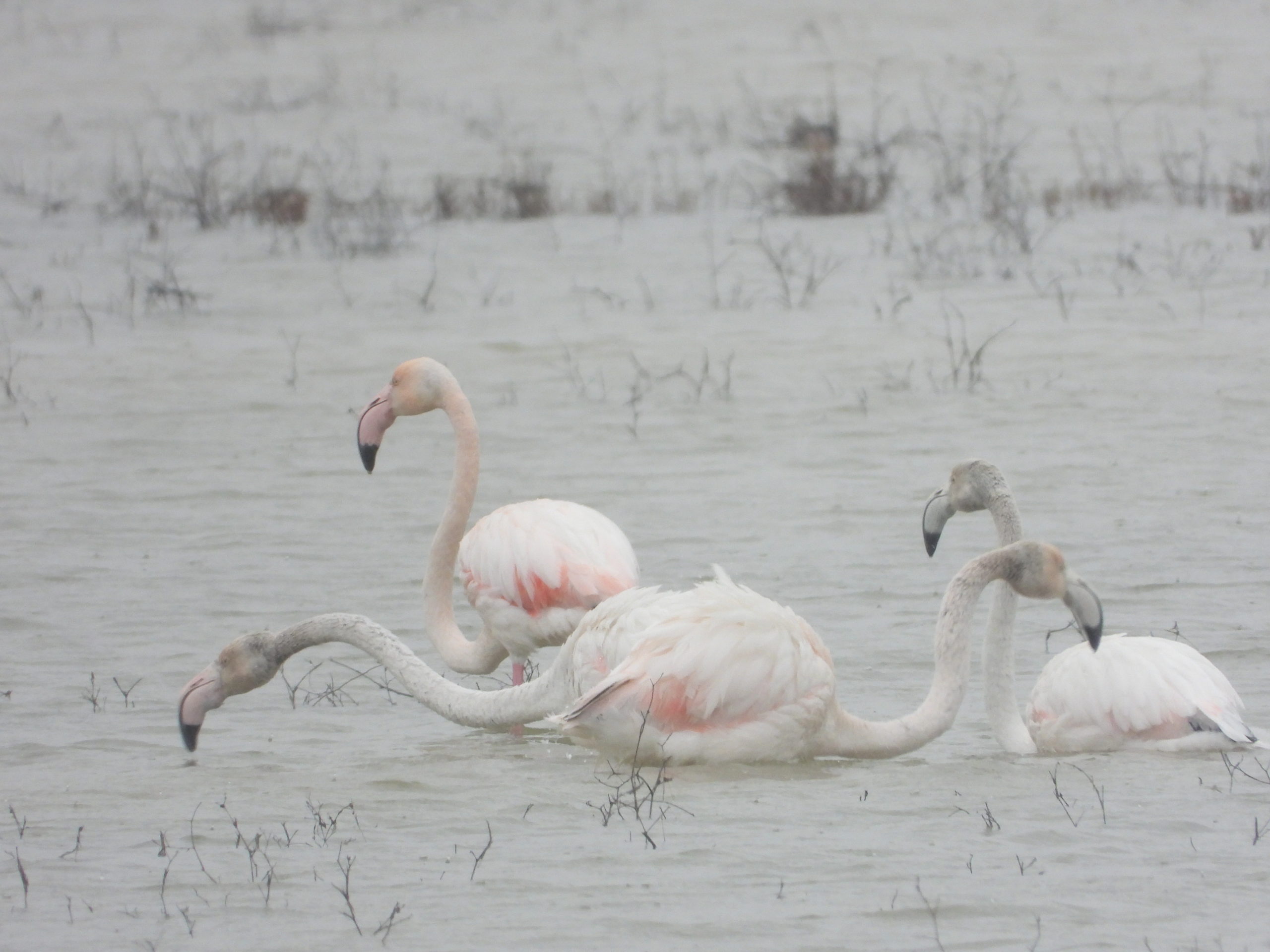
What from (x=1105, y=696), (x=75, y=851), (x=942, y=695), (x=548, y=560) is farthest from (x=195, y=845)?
(x=1105, y=696)

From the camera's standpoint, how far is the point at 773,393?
10883 mm

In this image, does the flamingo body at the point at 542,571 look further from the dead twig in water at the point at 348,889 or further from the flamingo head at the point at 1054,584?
Result: the dead twig in water at the point at 348,889

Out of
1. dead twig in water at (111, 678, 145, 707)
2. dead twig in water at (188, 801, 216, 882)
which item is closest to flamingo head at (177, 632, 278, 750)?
dead twig in water at (111, 678, 145, 707)

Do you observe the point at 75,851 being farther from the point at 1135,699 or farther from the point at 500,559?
the point at 1135,699

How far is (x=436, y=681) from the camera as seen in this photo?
587cm

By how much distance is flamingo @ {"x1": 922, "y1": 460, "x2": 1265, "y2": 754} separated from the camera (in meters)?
5.52

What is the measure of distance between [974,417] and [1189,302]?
8.79ft

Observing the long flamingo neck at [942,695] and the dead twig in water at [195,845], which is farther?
the long flamingo neck at [942,695]

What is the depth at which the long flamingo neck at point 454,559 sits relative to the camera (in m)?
6.68

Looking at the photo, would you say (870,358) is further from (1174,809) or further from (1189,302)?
(1174,809)

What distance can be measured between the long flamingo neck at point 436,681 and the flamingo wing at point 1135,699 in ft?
4.58

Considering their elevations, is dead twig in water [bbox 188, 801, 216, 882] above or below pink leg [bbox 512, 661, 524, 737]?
above

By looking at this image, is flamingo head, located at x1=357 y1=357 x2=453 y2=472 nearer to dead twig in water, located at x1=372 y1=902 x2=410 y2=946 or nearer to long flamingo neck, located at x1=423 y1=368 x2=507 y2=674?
long flamingo neck, located at x1=423 y1=368 x2=507 y2=674

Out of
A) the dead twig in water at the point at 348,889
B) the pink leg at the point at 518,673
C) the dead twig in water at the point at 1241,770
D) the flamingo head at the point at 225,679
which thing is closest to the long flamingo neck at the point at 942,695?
the dead twig in water at the point at 1241,770
